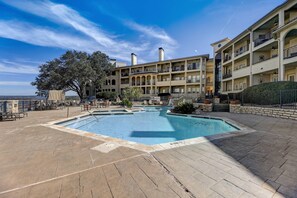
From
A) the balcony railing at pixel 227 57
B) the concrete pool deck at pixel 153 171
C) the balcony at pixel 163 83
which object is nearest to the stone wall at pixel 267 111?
the concrete pool deck at pixel 153 171

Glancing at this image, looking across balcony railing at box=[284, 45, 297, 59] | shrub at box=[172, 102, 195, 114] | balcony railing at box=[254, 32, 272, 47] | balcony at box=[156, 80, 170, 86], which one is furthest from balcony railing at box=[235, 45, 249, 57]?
balcony at box=[156, 80, 170, 86]

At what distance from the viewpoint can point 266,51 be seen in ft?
55.1

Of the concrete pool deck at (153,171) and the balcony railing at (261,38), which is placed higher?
the balcony railing at (261,38)

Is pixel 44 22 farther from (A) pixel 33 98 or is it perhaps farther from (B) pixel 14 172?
(B) pixel 14 172

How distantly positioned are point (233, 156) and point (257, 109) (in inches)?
360

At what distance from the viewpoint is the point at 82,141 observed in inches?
173

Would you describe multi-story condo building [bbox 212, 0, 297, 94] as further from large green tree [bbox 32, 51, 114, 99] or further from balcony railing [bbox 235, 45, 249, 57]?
large green tree [bbox 32, 51, 114, 99]

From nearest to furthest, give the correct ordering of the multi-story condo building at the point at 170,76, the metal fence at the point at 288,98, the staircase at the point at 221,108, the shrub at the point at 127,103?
the metal fence at the point at 288,98, the staircase at the point at 221,108, the shrub at the point at 127,103, the multi-story condo building at the point at 170,76

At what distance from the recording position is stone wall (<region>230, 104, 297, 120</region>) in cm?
792

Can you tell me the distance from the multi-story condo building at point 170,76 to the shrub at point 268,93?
14426mm

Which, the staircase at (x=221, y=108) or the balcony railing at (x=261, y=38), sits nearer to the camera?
the staircase at (x=221, y=108)

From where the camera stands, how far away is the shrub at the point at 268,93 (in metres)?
9.27

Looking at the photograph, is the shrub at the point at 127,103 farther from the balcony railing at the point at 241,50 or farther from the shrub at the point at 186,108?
the balcony railing at the point at 241,50

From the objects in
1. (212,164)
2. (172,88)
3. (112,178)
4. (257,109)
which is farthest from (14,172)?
(172,88)
